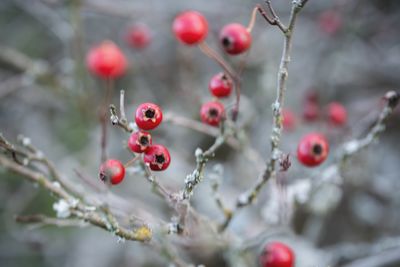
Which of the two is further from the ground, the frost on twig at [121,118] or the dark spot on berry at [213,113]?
the dark spot on berry at [213,113]

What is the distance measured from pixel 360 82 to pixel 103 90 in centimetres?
Answer: 252

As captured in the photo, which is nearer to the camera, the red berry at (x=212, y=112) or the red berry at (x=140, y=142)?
the red berry at (x=140, y=142)

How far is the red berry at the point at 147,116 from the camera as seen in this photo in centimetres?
146

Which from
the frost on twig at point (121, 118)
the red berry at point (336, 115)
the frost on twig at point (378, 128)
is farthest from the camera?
the red berry at point (336, 115)

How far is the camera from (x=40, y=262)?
149 inches

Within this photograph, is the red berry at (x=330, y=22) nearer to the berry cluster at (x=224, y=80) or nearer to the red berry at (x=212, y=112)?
the berry cluster at (x=224, y=80)

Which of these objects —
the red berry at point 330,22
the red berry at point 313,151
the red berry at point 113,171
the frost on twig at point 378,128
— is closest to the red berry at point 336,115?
the frost on twig at point 378,128

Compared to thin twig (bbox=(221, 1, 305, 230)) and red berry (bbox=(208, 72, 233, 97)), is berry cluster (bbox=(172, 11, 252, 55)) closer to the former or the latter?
red berry (bbox=(208, 72, 233, 97))

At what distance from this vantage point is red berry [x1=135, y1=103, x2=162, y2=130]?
1461 millimetres

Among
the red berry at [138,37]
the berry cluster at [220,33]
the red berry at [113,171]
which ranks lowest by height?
the red berry at [113,171]

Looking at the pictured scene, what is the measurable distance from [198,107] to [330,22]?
144 centimetres

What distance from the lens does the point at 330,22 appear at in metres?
3.78

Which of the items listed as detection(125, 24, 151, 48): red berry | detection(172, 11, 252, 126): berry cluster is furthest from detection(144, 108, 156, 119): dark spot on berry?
detection(125, 24, 151, 48): red berry

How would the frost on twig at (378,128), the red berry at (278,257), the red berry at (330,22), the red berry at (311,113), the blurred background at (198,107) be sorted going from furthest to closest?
the red berry at (330,22) → the blurred background at (198,107) → the red berry at (311,113) → the red berry at (278,257) → the frost on twig at (378,128)
